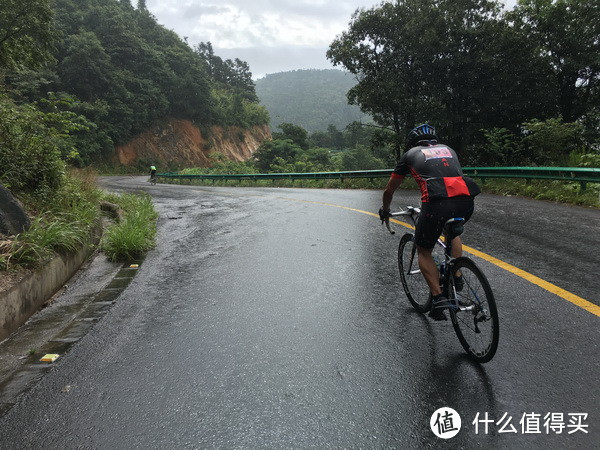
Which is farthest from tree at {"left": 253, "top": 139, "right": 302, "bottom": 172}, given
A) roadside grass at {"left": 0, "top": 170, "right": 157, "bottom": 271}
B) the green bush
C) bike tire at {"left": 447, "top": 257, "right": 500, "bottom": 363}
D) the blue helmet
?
bike tire at {"left": 447, "top": 257, "right": 500, "bottom": 363}

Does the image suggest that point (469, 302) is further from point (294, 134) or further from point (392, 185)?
point (294, 134)

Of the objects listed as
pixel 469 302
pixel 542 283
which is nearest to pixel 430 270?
pixel 469 302

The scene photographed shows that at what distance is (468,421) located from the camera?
2340 mm

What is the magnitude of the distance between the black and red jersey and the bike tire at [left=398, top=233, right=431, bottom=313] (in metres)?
0.92

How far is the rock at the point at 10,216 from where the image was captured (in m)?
4.92

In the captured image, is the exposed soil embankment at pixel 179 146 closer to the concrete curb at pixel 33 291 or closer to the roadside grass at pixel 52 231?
the roadside grass at pixel 52 231

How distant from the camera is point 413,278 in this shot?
4.13 metres

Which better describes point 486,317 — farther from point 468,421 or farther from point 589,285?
point 589,285

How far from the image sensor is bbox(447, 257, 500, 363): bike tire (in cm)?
284

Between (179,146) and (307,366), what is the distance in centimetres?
6951

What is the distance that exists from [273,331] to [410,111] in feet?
77.5

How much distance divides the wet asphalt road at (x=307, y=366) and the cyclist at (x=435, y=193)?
0.52m

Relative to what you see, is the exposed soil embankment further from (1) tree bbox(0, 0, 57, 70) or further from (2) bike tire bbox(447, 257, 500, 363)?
(2) bike tire bbox(447, 257, 500, 363)

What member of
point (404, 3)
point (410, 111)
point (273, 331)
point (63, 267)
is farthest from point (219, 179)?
point (273, 331)
